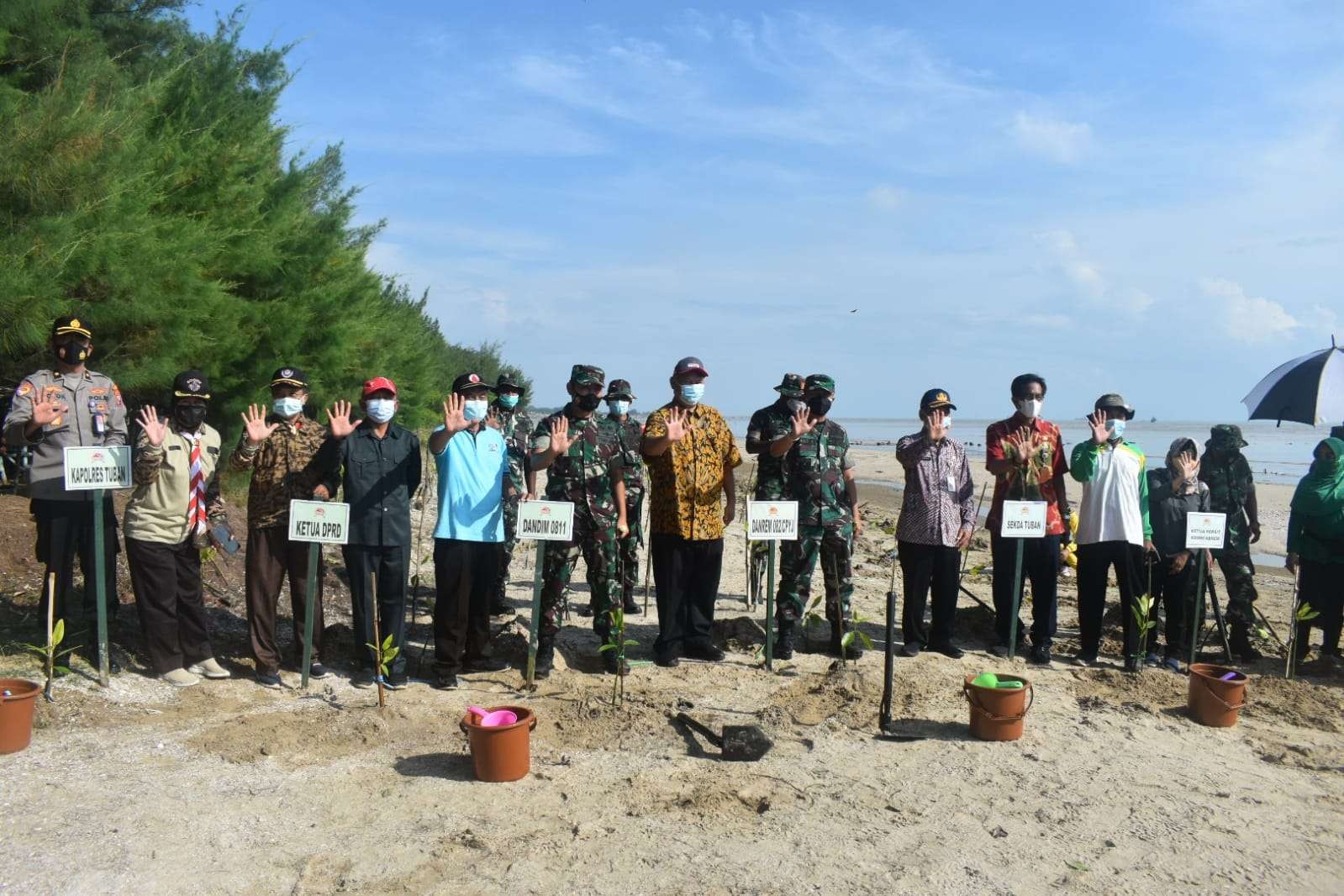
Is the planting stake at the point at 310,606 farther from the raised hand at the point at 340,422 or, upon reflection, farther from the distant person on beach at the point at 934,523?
the distant person on beach at the point at 934,523

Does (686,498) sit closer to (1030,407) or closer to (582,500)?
(582,500)

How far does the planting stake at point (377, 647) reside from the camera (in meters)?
5.29

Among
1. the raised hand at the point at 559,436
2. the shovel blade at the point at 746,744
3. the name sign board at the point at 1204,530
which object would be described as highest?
the raised hand at the point at 559,436

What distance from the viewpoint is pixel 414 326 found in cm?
2191

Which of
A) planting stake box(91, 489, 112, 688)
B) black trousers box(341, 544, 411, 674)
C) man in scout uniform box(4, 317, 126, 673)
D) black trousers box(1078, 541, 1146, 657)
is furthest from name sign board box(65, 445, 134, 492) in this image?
black trousers box(1078, 541, 1146, 657)

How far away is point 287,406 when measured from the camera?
226 inches

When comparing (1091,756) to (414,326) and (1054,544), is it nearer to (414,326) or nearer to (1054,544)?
(1054,544)

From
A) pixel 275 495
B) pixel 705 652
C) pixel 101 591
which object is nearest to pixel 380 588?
pixel 275 495

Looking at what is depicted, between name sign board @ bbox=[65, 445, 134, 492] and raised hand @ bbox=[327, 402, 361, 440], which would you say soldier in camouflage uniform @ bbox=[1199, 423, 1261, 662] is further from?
name sign board @ bbox=[65, 445, 134, 492]

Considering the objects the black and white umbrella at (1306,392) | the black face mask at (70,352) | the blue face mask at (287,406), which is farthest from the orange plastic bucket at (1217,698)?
the black face mask at (70,352)

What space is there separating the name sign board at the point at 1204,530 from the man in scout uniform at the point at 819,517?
2219mm

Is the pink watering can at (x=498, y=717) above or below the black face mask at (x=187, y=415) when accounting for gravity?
below

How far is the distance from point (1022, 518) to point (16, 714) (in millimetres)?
5870

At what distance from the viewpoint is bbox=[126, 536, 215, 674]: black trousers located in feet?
18.0
